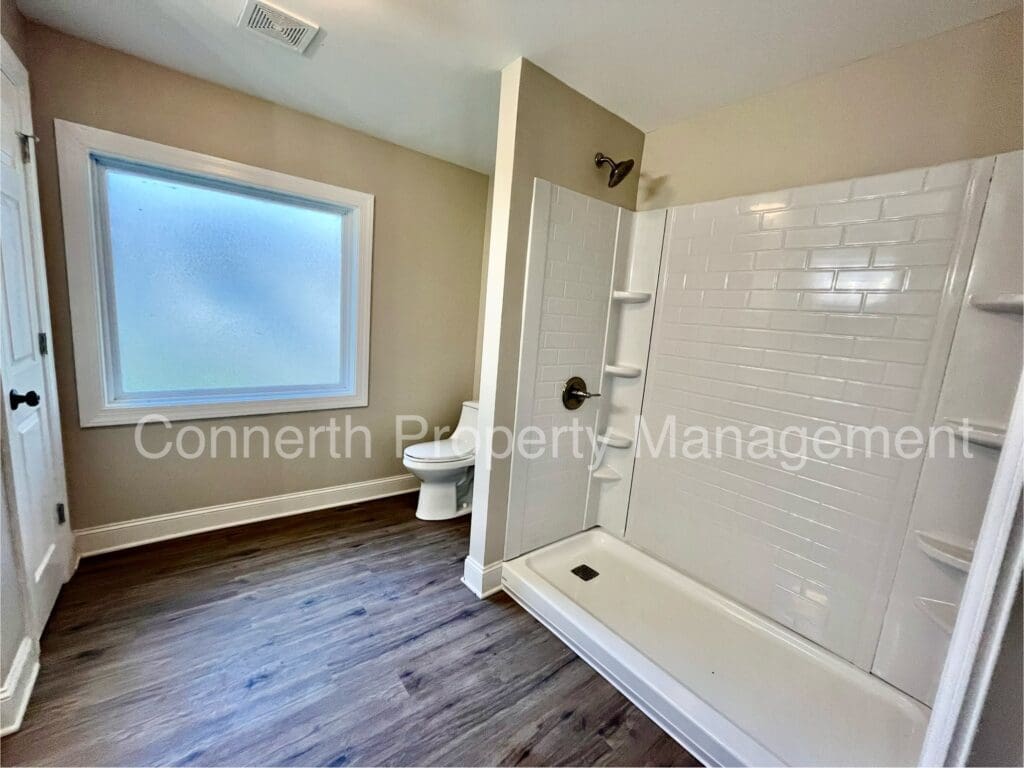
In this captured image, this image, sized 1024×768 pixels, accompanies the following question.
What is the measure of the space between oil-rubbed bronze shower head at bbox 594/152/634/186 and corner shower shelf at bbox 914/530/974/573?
1.76 meters

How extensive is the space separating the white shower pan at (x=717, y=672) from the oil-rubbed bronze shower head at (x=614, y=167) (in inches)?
74.1

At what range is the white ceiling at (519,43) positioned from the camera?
129 cm

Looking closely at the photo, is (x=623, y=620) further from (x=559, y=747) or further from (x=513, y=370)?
(x=513, y=370)

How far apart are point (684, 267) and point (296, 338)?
2.18 meters

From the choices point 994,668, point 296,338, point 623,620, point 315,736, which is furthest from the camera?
point 296,338

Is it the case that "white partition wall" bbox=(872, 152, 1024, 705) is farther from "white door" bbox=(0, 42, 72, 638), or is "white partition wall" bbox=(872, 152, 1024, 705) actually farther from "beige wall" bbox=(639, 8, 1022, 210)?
"white door" bbox=(0, 42, 72, 638)

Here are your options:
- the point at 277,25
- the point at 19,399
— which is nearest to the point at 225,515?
the point at 19,399

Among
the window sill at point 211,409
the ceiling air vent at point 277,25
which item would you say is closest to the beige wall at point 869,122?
the ceiling air vent at point 277,25

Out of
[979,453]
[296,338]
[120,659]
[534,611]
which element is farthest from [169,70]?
[979,453]

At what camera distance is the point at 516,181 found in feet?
5.27

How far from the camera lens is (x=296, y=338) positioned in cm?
237

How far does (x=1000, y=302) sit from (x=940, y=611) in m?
0.98

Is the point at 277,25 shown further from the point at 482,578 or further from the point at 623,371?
the point at 482,578

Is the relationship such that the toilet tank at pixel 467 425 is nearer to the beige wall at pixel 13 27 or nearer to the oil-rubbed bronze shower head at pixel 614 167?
the oil-rubbed bronze shower head at pixel 614 167
